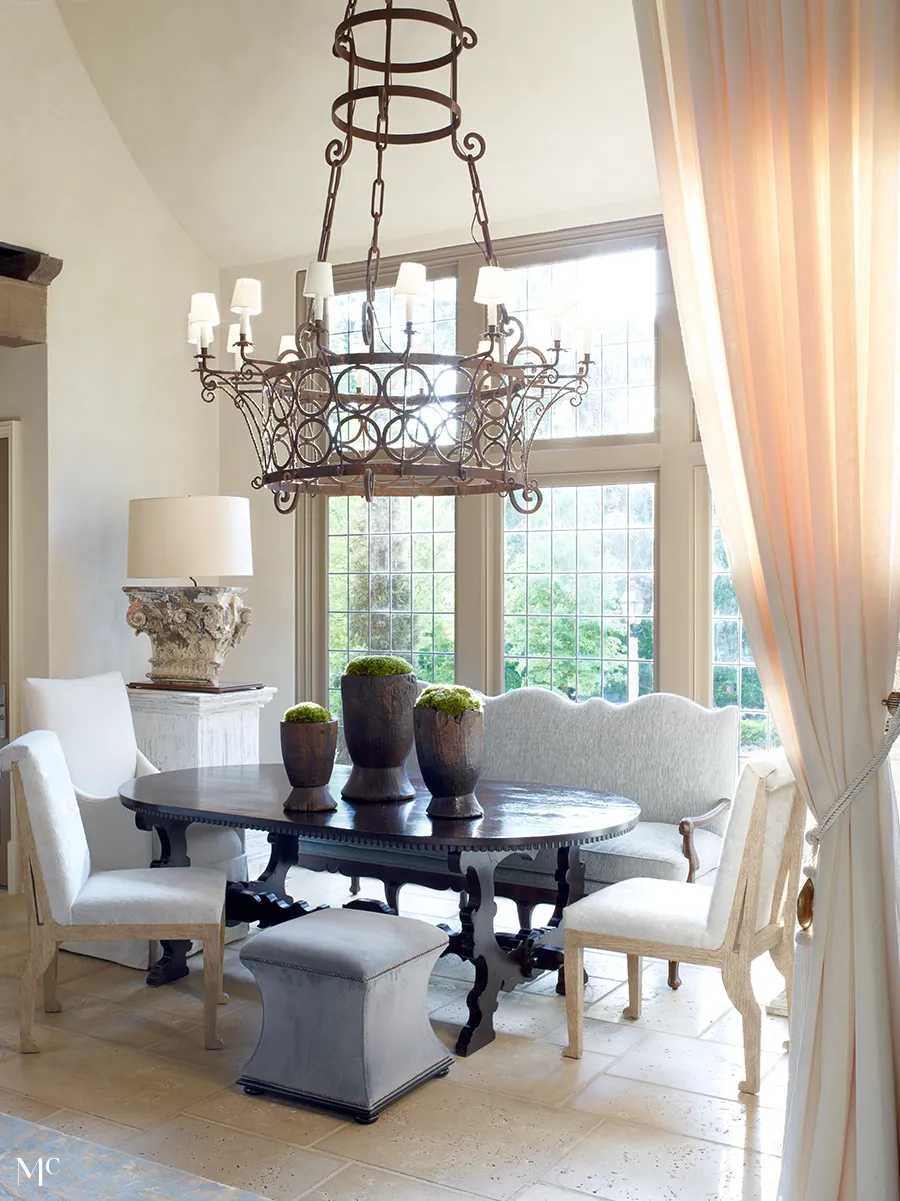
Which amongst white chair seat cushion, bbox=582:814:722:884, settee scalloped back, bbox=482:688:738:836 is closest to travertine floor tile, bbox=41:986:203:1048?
white chair seat cushion, bbox=582:814:722:884

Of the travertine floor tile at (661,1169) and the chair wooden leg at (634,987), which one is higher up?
the chair wooden leg at (634,987)

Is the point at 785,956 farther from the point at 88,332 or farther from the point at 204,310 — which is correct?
the point at 88,332

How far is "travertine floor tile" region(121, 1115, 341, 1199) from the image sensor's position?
2.81m

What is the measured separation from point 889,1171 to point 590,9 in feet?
14.0

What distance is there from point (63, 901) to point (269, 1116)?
974mm

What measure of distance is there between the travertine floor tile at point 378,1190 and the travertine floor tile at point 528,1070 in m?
0.56

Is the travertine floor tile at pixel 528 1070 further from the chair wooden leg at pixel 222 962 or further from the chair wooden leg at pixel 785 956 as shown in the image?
the chair wooden leg at pixel 222 962

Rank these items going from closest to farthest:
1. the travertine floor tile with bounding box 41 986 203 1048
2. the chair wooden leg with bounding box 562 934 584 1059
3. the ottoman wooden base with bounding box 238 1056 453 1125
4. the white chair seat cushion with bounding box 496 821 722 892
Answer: the ottoman wooden base with bounding box 238 1056 453 1125 → the chair wooden leg with bounding box 562 934 584 1059 → the travertine floor tile with bounding box 41 986 203 1048 → the white chair seat cushion with bounding box 496 821 722 892

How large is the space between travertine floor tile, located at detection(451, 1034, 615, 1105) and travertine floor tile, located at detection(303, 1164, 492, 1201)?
56cm

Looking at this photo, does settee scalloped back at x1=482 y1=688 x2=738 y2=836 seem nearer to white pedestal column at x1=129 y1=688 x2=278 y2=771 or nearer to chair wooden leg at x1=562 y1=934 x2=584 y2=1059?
chair wooden leg at x1=562 y1=934 x2=584 y2=1059

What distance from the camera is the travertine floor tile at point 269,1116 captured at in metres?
3.08

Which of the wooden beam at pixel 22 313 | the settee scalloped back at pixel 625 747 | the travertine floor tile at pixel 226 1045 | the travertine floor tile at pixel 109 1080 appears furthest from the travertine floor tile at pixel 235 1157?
the wooden beam at pixel 22 313

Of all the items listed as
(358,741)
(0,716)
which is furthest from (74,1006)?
(0,716)

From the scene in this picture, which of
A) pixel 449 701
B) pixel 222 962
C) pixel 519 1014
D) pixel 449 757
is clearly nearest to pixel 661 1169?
pixel 519 1014
